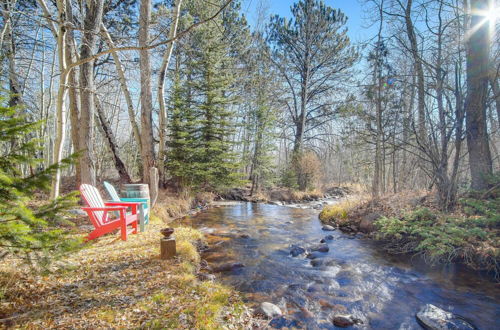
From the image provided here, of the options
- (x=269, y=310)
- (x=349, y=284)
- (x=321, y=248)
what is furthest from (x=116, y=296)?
(x=321, y=248)

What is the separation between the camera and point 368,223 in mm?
6215

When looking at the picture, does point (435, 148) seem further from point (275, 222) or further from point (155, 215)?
point (155, 215)

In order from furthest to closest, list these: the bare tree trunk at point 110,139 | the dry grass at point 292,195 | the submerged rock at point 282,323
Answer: the dry grass at point 292,195 → the bare tree trunk at point 110,139 → the submerged rock at point 282,323

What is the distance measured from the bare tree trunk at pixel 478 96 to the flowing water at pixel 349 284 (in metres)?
2.63

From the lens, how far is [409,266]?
4246mm

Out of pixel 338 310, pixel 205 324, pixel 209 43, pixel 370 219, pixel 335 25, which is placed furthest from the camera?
pixel 335 25

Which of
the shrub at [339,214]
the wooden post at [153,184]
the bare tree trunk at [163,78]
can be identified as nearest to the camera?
the bare tree trunk at [163,78]

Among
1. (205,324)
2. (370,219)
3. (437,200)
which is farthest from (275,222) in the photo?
(205,324)

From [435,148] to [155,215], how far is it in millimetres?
6892

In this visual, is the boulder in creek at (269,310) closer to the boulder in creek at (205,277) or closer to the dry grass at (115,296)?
the dry grass at (115,296)

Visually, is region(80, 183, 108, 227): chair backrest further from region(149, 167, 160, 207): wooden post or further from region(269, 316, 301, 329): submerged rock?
region(269, 316, 301, 329): submerged rock

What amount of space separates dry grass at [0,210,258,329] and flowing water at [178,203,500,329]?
65cm

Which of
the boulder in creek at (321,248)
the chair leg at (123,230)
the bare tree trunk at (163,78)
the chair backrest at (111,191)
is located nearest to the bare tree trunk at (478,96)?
the boulder in creek at (321,248)

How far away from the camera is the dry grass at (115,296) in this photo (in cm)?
206
